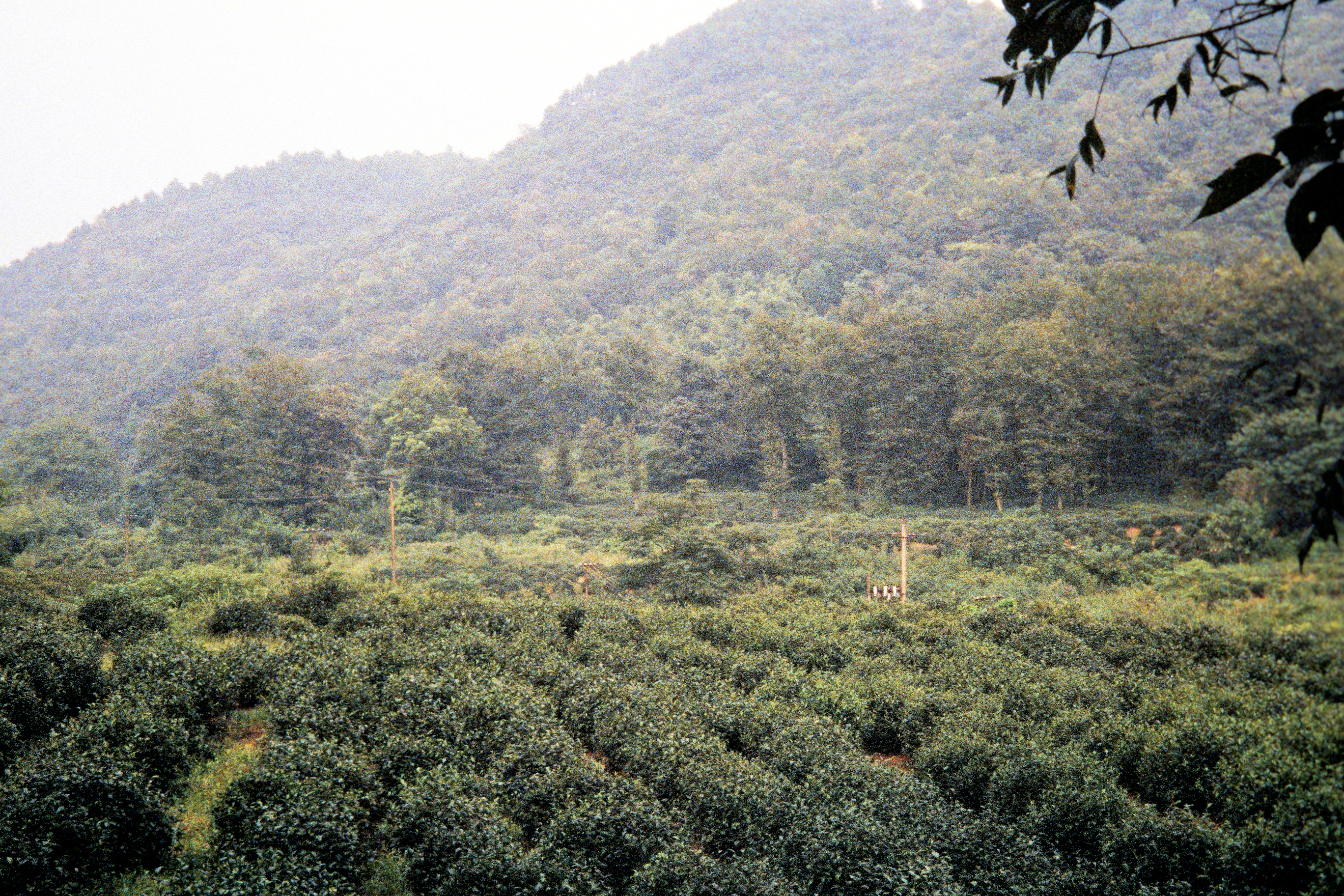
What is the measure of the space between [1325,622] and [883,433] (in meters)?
34.0

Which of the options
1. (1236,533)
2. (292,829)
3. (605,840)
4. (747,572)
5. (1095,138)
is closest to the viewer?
(1095,138)

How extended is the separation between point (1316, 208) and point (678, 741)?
925 centimetres

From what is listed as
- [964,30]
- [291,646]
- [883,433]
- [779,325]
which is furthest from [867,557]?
[964,30]

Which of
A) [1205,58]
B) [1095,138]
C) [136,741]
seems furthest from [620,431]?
[1205,58]

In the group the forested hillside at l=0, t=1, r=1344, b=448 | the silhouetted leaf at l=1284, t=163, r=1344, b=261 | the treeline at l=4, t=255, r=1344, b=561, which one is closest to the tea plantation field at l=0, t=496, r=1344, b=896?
the silhouetted leaf at l=1284, t=163, r=1344, b=261

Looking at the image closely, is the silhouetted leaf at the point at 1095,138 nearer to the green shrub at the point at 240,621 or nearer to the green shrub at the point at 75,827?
the green shrub at the point at 75,827

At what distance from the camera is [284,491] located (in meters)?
35.2

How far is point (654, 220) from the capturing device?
297 ft

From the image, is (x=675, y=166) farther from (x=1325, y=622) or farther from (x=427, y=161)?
(x=1325, y=622)

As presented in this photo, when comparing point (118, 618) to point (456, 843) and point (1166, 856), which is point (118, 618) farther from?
point (1166, 856)

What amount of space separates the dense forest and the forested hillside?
32.8 inches

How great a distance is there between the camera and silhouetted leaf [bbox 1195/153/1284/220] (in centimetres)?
146

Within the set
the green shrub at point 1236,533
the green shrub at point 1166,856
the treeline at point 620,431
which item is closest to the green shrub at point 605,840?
the green shrub at point 1166,856

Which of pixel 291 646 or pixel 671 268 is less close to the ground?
pixel 671 268
